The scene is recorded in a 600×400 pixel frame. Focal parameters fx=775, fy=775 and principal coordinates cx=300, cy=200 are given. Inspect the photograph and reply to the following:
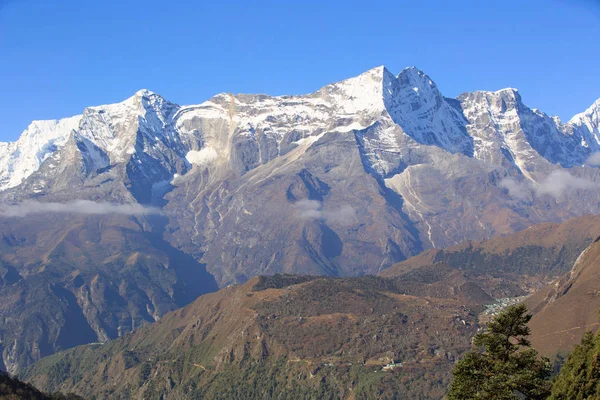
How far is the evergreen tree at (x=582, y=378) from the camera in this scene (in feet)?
254

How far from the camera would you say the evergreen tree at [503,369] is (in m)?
77.9

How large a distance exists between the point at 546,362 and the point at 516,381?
4745mm

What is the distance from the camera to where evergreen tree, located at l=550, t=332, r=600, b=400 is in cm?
7750

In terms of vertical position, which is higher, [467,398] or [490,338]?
[490,338]

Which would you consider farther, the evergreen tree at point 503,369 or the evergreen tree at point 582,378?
the evergreen tree at point 503,369

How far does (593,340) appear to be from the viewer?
82.8m

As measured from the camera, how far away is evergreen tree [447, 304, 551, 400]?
3066 inches

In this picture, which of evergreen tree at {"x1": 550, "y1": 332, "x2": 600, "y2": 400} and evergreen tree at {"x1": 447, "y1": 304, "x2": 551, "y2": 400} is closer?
evergreen tree at {"x1": 550, "y1": 332, "x2": 600, "y2": 400}

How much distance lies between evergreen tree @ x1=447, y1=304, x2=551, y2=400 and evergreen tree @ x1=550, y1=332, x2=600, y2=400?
5.53 ft

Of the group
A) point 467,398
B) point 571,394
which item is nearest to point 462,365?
point 467,398

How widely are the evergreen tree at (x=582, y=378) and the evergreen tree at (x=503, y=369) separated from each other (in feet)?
5.53

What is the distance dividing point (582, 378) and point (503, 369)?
801 cm

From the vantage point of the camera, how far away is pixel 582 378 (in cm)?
7900

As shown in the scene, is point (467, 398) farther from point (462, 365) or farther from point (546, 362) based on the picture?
point (546, 362)
